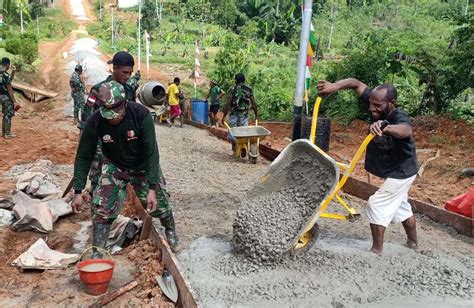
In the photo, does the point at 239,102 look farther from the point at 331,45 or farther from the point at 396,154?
the point at 331,45

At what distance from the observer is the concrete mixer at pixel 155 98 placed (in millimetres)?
13766

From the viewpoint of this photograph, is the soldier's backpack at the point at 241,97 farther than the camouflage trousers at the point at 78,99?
No

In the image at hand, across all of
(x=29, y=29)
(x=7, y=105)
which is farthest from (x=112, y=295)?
(x=29, y=29)

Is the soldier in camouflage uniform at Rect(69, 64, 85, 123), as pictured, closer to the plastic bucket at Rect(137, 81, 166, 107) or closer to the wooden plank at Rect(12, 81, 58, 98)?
the plastic bucket at Rect(137, 81, 166, 107)

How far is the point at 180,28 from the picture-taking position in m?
40.5

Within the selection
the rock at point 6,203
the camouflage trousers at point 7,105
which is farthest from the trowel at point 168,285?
the camouflage trousers at point 7,105

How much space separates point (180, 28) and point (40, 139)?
31874 mm

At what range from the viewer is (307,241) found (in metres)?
4.22

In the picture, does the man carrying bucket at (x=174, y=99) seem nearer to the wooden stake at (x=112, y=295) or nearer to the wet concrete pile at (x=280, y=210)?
the wet concrete pile at (x=280, y=210)

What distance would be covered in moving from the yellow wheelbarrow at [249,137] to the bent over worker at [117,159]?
4.52 m

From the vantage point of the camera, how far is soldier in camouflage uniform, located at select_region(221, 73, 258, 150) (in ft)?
29.7

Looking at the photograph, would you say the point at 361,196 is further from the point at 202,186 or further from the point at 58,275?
the point at 58,275

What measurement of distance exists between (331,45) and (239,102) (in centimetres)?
3059

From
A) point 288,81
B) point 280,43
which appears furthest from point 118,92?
point 280,43
